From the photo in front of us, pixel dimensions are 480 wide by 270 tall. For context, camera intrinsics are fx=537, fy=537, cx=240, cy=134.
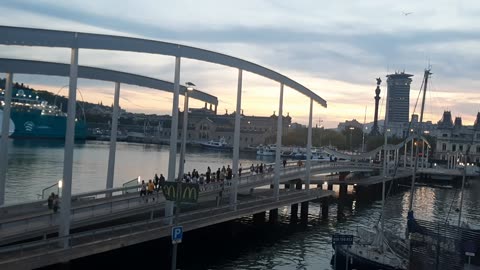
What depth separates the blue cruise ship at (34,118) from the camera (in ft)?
431

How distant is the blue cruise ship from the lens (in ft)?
431

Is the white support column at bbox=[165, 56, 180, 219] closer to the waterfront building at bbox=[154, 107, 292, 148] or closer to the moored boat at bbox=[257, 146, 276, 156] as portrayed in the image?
the moored boat at bbox=[257, 146, 276, 156]

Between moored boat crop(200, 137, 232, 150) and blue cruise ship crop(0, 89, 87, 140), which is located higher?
blue cruise ship crop(0, 89, 87, 140)

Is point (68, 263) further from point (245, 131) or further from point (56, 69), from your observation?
point (245, 131)

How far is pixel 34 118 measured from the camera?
436 feet

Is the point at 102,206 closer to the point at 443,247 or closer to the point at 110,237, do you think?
the point at 110,237

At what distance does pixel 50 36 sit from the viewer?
57.6 feet

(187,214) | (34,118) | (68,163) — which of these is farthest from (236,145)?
(34,118)

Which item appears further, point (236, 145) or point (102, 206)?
point (236, 145)

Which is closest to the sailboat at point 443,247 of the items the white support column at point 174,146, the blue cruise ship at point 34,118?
the white support column at point 174,146

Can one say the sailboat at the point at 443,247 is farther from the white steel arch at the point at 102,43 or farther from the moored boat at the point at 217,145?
the moored boat at the point at 217,145

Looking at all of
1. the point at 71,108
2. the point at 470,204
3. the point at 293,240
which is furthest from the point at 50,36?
the point at 470,204

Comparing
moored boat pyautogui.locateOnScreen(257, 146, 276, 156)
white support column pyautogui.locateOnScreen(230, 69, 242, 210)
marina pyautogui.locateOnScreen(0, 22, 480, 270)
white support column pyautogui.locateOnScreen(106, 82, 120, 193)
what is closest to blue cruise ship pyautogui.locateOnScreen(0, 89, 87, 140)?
moored boat pyautogui.locateOnScreen(257, 146, 276, 156)

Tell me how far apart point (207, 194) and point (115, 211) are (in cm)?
762
